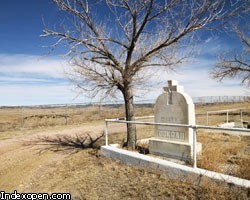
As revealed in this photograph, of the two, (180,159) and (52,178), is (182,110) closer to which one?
(180,159)

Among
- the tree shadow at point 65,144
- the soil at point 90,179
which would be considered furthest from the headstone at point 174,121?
the tree shadow at point 65,144

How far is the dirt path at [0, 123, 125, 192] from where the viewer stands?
613cm

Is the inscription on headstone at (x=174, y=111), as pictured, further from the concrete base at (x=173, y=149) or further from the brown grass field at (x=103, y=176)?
the brown grass field at (x=103, y=176)

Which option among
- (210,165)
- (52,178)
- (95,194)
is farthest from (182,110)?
(52,178)

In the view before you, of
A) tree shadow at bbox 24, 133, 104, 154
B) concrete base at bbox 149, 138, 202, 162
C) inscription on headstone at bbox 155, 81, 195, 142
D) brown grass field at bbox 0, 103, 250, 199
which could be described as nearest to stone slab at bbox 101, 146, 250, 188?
brown grass field at bbox 0, 103, 250, 199

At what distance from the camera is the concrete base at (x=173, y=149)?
276 inches

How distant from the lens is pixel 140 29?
842 centimetres

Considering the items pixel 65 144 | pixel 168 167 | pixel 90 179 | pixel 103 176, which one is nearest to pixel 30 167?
pixel 90 179

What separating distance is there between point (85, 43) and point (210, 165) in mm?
5358

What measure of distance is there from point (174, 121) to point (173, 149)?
82 centimetres

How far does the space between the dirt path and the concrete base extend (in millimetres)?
2781

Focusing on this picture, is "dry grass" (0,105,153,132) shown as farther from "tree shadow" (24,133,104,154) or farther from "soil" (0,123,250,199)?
"soil" (0,123,250,199)

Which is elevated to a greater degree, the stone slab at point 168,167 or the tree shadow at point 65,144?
the stone slab at point 168,167

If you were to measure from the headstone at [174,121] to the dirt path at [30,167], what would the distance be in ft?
9.69
